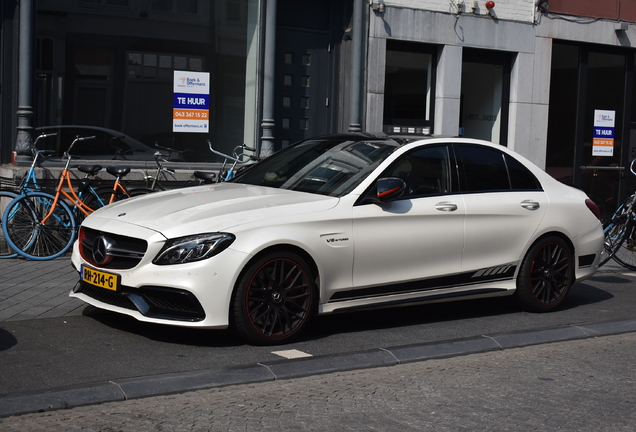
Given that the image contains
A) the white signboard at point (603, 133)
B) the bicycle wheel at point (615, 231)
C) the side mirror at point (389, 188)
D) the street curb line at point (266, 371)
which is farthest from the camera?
the white signboard at point (603, 133)

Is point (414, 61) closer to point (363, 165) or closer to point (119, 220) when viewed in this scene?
point (363, 165)

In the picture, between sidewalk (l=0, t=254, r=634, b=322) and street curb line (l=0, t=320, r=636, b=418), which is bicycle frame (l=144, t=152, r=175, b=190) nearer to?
sidewalk (l=0, t=254, r=634, b=322)

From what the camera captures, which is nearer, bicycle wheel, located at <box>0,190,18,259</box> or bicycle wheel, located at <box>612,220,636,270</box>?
bicycle wheel, located at <box>0,190,18,259</box>

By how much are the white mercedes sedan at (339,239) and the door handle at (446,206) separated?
0.01m

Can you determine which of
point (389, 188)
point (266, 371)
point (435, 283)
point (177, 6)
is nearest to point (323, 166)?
point (389, 188)

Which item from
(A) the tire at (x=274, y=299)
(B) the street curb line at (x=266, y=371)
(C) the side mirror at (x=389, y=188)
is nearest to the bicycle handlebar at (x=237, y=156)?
(C) the side mirror at (x=389, y=188)

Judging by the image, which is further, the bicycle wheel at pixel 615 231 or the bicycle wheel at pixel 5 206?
the bicycle wheel at pixel 615 231

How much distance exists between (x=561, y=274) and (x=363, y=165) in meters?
2.36

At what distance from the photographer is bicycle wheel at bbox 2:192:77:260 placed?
31.0 ft

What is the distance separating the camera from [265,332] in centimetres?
610

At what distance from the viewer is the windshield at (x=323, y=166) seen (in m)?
6.80

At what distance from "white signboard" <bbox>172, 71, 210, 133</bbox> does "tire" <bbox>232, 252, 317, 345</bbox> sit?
22.7 feet

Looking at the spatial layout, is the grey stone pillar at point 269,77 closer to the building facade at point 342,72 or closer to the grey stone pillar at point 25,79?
the building facade at point 342,72

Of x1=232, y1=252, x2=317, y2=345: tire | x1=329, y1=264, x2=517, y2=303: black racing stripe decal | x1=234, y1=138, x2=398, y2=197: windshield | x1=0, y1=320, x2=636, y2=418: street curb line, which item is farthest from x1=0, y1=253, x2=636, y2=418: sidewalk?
x1=234, y1=138, x2=398, y2=197: windshield
